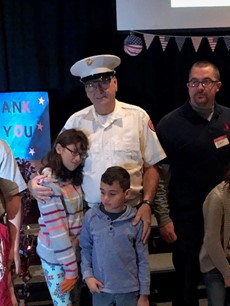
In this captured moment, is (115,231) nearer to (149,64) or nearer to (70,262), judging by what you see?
(70,262)

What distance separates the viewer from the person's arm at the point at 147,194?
2.24m

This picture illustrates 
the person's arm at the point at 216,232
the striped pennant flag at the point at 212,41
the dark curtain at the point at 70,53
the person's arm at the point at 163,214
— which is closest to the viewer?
the person's arm at the point at 216,232

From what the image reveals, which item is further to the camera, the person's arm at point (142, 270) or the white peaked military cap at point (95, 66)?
the white peaked military cap at point (95, 66)

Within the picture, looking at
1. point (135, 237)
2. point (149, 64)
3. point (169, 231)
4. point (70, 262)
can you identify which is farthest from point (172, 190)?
point (149, 64)

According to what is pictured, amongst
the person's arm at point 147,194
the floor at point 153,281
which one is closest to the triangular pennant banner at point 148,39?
the floor at point 153,281

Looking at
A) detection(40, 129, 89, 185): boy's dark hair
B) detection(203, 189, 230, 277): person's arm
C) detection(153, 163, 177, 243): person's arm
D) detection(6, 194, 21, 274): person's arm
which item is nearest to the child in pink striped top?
detection(40, 129, 89, 185): boy's dark hair

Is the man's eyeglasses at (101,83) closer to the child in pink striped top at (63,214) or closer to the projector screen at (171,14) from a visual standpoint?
the child in pink striped top at (63,214)

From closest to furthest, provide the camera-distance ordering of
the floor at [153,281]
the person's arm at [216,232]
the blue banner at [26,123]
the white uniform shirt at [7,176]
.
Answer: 1. the white uniform shirt at [7,176]
2. the person's arm at [216,232]
3. the floor at [153,281]
4. the blue banner at [26,123]

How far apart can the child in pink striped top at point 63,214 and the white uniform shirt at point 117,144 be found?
0.19 ft

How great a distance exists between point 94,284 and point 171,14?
236 centimetres

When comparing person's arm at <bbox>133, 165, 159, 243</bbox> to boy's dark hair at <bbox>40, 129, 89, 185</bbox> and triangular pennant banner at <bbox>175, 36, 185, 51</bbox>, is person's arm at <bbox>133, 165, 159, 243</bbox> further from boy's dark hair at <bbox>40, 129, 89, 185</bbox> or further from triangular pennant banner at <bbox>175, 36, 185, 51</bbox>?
triangular pennant banner at <bbox>175, 36, 185, 51</bbox>

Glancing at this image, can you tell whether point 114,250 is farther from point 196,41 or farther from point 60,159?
point 196,41

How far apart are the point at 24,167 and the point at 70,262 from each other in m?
0.85

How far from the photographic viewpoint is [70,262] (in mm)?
2199
